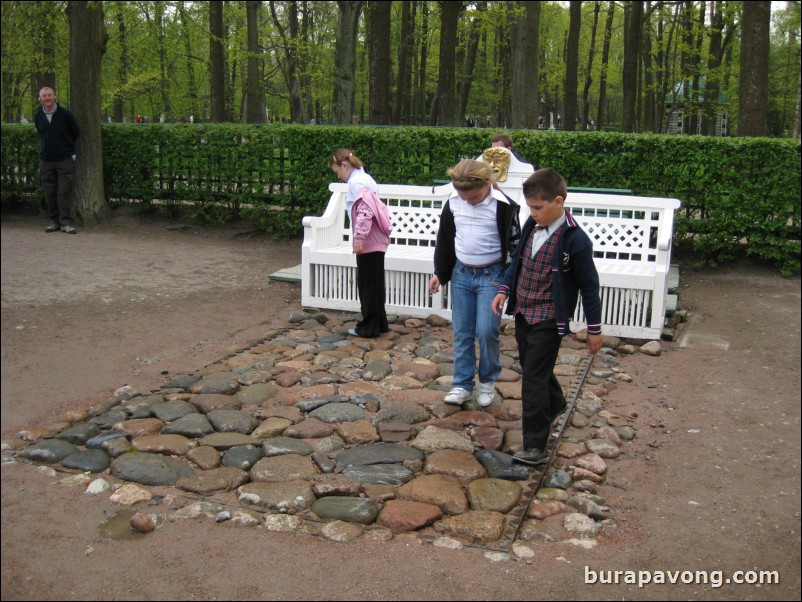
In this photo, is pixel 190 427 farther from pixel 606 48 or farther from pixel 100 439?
pixel 606 48

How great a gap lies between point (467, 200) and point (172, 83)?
40391 mm

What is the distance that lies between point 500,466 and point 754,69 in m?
11.2

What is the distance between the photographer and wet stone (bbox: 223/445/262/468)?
5.03 meters

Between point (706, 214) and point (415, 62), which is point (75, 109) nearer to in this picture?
point (706, 214)

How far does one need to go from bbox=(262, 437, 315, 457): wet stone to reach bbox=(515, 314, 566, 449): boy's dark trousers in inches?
54.7

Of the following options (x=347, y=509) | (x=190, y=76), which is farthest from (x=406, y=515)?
(x=190, y=76)

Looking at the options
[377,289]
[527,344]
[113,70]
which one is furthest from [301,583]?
[113,70]

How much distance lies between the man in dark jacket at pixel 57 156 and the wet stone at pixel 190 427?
8.65m

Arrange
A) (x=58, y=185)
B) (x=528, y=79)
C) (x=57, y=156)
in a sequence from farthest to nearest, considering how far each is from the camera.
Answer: (x=528, y=79), (x=57, y=156), (x=58, y=185)

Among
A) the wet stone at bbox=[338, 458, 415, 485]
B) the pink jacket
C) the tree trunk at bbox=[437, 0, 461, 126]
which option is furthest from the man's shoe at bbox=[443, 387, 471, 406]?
the tree trunk at bbox=[437, 0, 461, 126]

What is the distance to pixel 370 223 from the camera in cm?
783

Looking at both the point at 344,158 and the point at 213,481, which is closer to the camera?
the point at 213,481

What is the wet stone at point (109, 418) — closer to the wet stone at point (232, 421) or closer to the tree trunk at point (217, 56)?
the wet stone at point (232, 421)

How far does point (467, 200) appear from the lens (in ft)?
19.5
